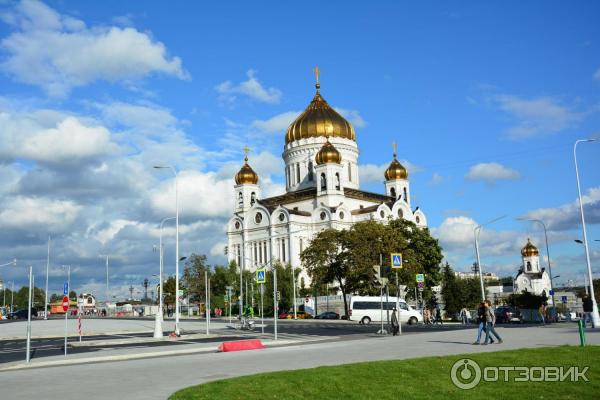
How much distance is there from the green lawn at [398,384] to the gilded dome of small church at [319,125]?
3802 inches

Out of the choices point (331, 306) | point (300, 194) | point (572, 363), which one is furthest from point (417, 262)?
point (572, 363)

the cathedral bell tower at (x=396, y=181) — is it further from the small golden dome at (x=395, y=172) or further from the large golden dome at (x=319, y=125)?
the large golden dome at (x=319, y=125)

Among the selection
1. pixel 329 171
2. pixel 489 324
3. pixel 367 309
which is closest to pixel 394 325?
pixel 489 324

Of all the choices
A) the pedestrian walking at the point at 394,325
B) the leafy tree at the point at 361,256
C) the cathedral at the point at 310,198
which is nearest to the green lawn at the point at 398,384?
the pedestrian walking at the point at 394,325

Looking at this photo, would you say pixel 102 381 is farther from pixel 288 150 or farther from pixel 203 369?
pixel 288 150

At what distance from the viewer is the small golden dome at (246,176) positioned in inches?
4483

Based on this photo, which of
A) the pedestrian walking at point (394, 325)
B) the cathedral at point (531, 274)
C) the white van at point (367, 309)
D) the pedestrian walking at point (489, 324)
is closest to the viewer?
Answer: the pedestrian walking at point (489, 324)

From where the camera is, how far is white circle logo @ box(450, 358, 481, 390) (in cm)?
1217

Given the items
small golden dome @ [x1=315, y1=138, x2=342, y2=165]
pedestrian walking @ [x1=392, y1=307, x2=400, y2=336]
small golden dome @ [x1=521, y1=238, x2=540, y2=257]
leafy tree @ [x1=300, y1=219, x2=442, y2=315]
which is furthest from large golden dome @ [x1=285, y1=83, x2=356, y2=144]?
pedestrian walking @ [x1=392, y1=307, x2=400, y2=336]

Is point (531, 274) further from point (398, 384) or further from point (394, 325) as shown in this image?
point (398, 384)

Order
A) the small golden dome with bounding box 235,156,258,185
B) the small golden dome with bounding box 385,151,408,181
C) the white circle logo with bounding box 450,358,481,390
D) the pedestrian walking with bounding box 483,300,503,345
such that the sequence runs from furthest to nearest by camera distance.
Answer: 1. the small golden dome with bounding box 385,151,408,181
2. the small golden dome with bounding box 235,156,258,185
3. the pedestrian walking with bounding box 483,300,503,345
4. the white circle logo with bounding box 450,358,481,390

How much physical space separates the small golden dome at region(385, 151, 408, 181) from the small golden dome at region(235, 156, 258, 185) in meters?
24.8

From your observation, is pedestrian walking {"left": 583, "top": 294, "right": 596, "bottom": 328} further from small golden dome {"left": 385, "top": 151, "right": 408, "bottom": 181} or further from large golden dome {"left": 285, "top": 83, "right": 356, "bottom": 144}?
small golden dome {"left": 385, "top": 151, "right": 408, "bottom": 181}

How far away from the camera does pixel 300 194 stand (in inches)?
4220
